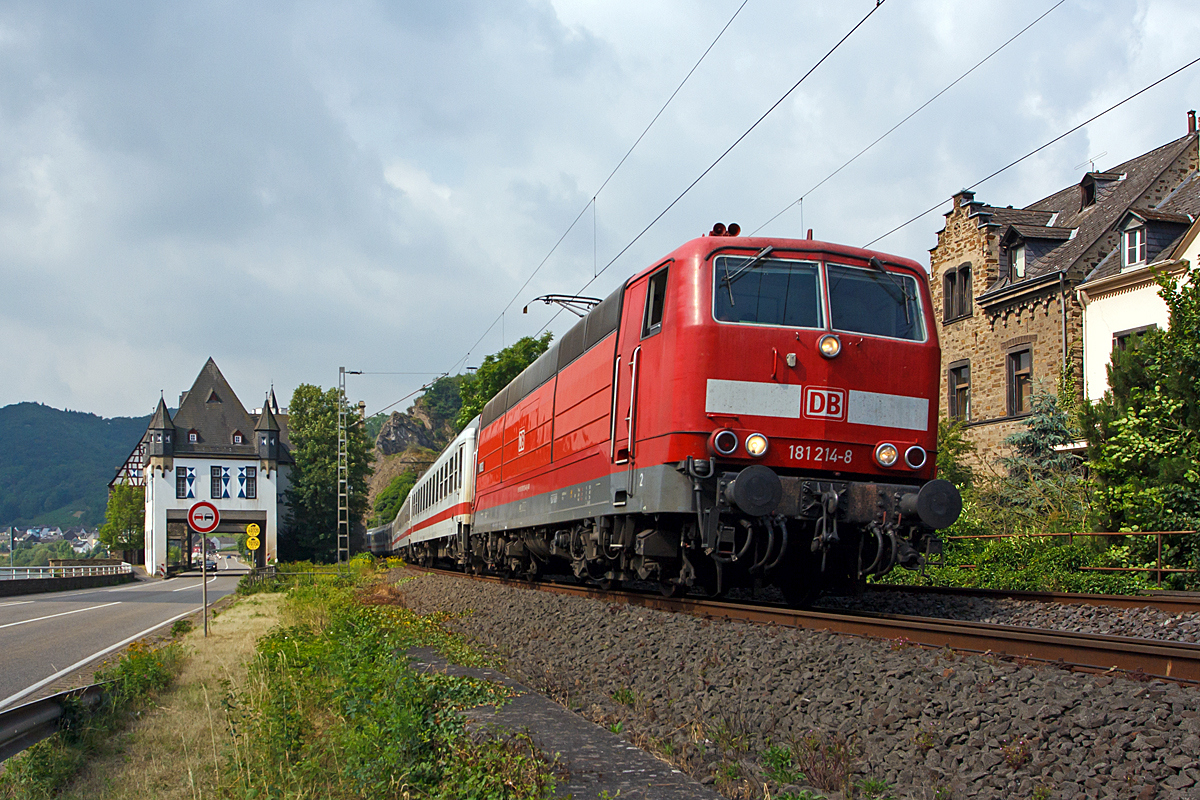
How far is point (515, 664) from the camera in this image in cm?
917

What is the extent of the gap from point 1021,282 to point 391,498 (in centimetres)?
9226

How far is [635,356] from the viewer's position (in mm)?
10289

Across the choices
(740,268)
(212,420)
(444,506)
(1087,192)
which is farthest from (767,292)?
(212,420)

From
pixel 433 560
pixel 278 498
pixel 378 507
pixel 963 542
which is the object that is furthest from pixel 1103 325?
pixel 378 507

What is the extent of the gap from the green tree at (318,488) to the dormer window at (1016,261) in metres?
54.4

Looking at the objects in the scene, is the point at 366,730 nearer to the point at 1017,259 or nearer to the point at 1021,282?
the point at 1021,282

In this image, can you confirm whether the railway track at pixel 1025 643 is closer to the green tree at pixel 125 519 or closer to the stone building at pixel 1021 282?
the stone building at pixel 1021 282

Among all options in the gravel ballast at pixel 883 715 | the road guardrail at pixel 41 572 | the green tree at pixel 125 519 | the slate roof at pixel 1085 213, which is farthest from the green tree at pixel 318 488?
the gravel ballast at pixel 883 715

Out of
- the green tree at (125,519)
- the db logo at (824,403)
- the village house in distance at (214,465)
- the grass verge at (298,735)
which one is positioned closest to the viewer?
the grass verge at (298,735)

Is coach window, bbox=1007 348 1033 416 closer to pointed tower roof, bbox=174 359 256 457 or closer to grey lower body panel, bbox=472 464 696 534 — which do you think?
grey lower body panel, bbox=472 464 696 534

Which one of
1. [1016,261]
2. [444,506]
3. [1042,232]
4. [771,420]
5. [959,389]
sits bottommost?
[444,506]

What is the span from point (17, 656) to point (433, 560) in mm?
18415

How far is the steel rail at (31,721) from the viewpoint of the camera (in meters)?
5.97

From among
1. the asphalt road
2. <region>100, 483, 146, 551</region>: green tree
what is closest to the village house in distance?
<region>100, 483, 146, 551</region>: green tree
